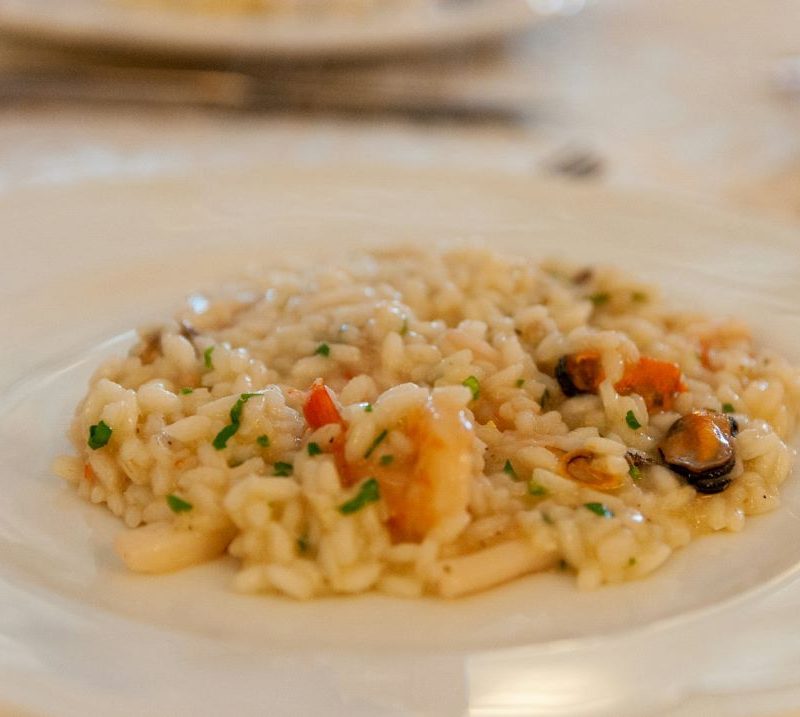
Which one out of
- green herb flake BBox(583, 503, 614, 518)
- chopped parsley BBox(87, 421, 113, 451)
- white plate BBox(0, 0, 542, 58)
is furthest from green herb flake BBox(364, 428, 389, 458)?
white plate BBox(0, 0, 542, 58)

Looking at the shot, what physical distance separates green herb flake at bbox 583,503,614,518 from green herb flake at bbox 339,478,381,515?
0.38m

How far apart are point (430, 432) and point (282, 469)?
29cm

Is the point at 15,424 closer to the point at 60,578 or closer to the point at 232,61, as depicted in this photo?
the point at 60,578

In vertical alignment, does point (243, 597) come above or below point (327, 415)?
below

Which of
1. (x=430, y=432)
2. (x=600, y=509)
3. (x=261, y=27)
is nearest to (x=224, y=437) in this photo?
(x=430, y=432)

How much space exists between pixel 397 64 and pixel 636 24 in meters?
1.93

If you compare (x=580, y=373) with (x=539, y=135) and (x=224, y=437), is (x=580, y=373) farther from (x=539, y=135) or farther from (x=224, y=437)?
(x=539, y=135)

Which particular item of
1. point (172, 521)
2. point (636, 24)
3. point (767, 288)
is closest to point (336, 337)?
point (172, 521)

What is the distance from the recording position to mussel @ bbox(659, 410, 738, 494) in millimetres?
1939

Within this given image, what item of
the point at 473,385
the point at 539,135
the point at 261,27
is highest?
the point at 261,27

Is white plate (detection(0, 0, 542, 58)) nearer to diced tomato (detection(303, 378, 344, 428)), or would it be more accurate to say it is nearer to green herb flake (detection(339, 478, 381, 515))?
diced tomato (detection(303, 378, 344, 428))

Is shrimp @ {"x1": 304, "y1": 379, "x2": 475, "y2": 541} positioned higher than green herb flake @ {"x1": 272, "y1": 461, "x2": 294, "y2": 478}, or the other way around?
shrimp @ {"x1": 304, "y1": 379, "x2": 475, "y2": 541}

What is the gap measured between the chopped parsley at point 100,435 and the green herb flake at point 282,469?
345mm

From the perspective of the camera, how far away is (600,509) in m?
1.82
